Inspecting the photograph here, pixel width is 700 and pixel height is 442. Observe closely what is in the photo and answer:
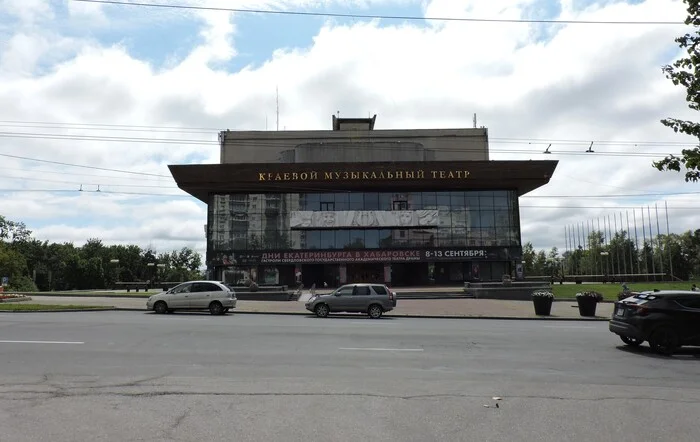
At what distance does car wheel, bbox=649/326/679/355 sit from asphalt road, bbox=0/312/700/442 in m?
0.41

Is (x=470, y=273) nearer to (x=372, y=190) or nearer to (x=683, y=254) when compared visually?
(x=372, y=190)

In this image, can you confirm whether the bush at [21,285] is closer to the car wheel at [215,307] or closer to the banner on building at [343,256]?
the banner on building at [343,256]

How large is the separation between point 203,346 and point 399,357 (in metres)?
4.69

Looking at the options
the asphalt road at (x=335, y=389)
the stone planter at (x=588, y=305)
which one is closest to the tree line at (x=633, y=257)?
the stone planter at (x=588, y=305)

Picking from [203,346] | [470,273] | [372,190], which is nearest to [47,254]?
[372,190]

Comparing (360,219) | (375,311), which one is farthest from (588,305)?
(360,219)

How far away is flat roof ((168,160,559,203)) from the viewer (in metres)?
55.3

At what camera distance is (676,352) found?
43.6 ft

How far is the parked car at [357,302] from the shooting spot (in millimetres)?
23297

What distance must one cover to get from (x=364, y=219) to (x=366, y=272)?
590cm

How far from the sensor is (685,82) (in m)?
12.1

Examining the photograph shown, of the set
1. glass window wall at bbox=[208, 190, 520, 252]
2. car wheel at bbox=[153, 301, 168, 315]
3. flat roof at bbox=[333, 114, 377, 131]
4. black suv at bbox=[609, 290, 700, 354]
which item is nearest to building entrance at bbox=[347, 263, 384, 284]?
glass window wall at bbox=[208, 190, 520, 252]

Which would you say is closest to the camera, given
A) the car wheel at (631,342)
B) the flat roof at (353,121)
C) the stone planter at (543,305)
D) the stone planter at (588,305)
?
the car wheel at (631,342)

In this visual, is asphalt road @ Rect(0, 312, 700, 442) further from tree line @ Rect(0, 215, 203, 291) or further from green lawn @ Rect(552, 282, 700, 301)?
tree line @ Rect(0, 215, 203, 291)
